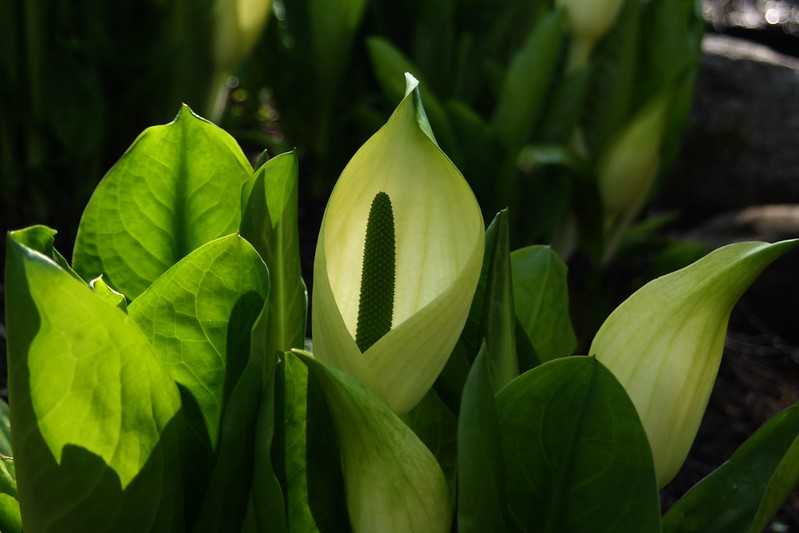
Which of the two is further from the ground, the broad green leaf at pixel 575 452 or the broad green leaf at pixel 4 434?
the broad green leaf at pixel 575 452

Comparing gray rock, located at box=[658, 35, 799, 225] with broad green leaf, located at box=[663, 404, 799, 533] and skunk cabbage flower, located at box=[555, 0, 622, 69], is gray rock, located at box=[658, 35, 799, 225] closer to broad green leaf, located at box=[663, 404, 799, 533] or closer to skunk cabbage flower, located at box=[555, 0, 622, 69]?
skunk cabbage flower, located at box=[555, 0, 622, 69]

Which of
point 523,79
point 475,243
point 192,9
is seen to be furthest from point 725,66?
point 475,243

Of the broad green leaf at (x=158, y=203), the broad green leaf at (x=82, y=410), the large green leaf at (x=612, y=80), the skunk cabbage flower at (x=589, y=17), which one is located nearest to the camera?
the broad green leaf at (x=82, y=410)

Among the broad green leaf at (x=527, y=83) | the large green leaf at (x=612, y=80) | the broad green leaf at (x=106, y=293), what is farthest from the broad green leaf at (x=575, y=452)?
the large green leaf at (x=612, y=80)

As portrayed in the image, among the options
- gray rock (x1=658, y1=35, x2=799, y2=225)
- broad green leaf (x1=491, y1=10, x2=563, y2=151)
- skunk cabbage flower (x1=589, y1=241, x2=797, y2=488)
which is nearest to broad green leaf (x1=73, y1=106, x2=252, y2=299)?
skunk cabbage flower (x1=589, y1=241, x2=797, y2=488)

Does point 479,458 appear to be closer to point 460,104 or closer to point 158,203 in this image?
point 158,203

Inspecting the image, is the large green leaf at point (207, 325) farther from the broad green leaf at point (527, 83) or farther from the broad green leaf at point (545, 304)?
the broad green leaf at point (527, 83)
